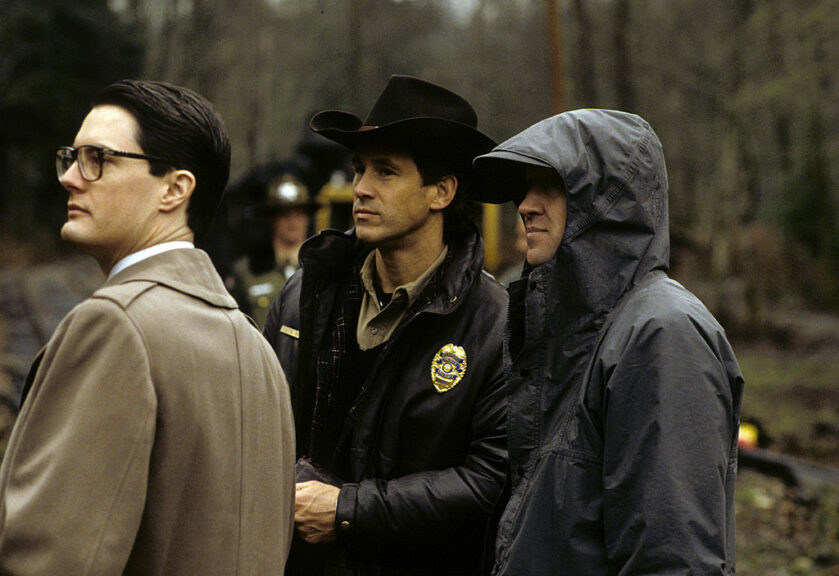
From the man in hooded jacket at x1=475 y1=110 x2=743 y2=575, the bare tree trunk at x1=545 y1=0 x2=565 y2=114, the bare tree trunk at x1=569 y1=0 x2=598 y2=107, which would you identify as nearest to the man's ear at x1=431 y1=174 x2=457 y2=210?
the man in hooded jacket at x1=475 y1=110 x2=743 y2=575

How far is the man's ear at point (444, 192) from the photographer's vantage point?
12.7 ft

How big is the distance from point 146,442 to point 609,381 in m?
1.13

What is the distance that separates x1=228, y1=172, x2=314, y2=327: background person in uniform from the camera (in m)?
7.78

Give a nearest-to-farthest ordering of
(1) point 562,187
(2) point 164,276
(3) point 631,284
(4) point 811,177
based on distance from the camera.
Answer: (2) point 164,276
(3) point 631,284
(1) point 562,187
(4) point 811,177

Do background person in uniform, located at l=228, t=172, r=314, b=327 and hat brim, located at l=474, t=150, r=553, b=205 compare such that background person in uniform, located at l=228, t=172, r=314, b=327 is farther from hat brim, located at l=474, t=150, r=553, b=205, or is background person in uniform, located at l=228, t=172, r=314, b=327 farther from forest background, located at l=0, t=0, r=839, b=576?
hat brim, located at l=474, t=150, r=553, b=205

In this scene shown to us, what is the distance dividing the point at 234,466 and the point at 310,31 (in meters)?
45.3

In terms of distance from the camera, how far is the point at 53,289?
23078mm

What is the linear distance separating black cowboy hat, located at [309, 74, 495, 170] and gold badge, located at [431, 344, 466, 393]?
2.76 feet

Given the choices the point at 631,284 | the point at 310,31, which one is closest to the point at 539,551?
the point at 631,284

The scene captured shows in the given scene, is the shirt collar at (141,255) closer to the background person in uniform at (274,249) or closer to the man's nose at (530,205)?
the man's nose at (530,205)

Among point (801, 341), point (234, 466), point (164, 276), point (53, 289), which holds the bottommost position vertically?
point (801, 341)

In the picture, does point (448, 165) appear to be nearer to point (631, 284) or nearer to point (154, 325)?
point (631, 284)

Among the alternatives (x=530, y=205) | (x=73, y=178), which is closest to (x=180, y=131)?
(x=73, y=178)

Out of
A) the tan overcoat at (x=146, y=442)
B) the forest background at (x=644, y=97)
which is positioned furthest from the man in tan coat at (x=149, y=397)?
the forest background at (x=644, y=97)
